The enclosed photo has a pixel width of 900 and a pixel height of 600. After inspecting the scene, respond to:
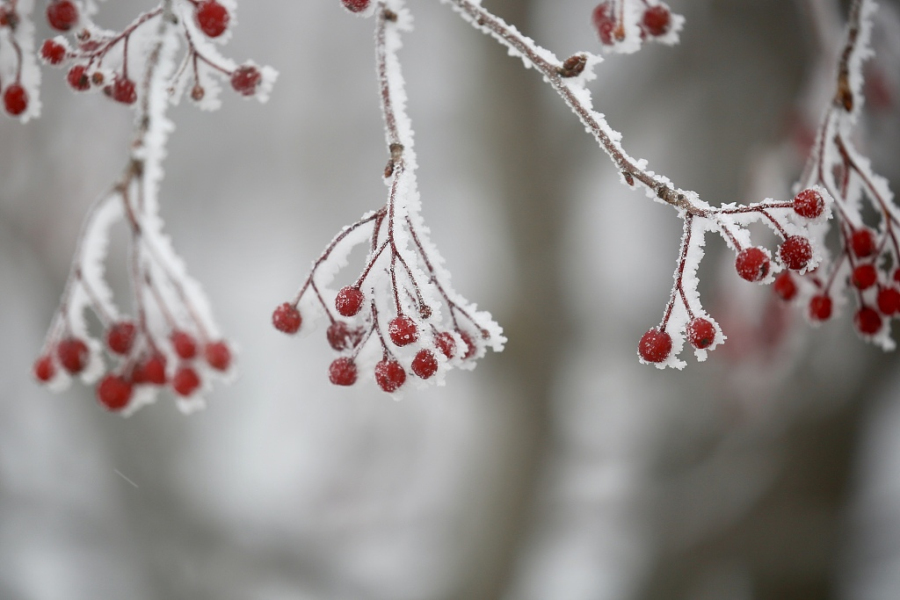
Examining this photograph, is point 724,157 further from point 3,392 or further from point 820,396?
point 3,392

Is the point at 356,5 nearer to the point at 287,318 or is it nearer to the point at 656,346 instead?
the point at 287,318

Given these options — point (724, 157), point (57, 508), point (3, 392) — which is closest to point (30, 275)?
point (3, 392)

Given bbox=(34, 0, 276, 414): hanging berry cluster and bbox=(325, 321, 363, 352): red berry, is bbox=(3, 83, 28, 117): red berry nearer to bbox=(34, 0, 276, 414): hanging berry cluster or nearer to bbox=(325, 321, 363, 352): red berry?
bbox=(34, 0, 276, 414): hanging berry cluster

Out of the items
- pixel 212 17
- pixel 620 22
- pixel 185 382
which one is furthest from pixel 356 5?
pixel 185 382

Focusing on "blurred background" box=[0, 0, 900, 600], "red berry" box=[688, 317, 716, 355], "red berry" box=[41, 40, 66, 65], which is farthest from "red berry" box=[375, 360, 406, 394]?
"blurred background" box=[0, 0, 900, 600]

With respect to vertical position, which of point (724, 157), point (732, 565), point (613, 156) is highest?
point (724, 157)

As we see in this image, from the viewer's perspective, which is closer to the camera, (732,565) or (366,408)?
(732,565)

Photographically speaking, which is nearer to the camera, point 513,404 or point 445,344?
point 445,344
